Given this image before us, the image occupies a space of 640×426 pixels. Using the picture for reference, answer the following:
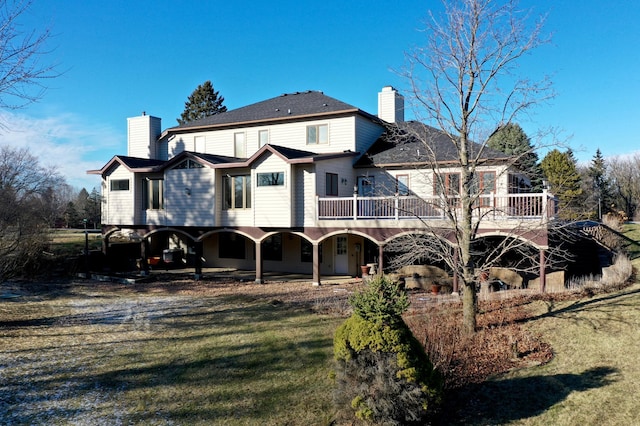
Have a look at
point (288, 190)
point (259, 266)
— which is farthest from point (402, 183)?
point (259, 266)

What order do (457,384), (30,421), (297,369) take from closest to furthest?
(30,421) < (457,384) < (297,369)

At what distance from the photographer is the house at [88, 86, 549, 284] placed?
17.8 m

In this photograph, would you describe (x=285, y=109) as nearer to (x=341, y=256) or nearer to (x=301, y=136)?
(x=301, y=136)

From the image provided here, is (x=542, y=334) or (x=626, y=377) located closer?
(x=626, y=377)

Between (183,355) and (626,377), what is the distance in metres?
8.86

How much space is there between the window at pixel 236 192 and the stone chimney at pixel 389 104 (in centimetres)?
981

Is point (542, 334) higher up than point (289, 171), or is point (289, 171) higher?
point (289, 171)

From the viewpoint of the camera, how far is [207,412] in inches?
304

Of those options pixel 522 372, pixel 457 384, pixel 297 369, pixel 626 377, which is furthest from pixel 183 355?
pixel 626 377

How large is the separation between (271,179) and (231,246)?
7193 mm

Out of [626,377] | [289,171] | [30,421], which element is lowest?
[30,421]

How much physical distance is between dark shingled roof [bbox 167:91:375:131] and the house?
0.08 m

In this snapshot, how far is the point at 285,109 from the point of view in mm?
24375

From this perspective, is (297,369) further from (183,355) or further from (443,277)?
(443,277)
